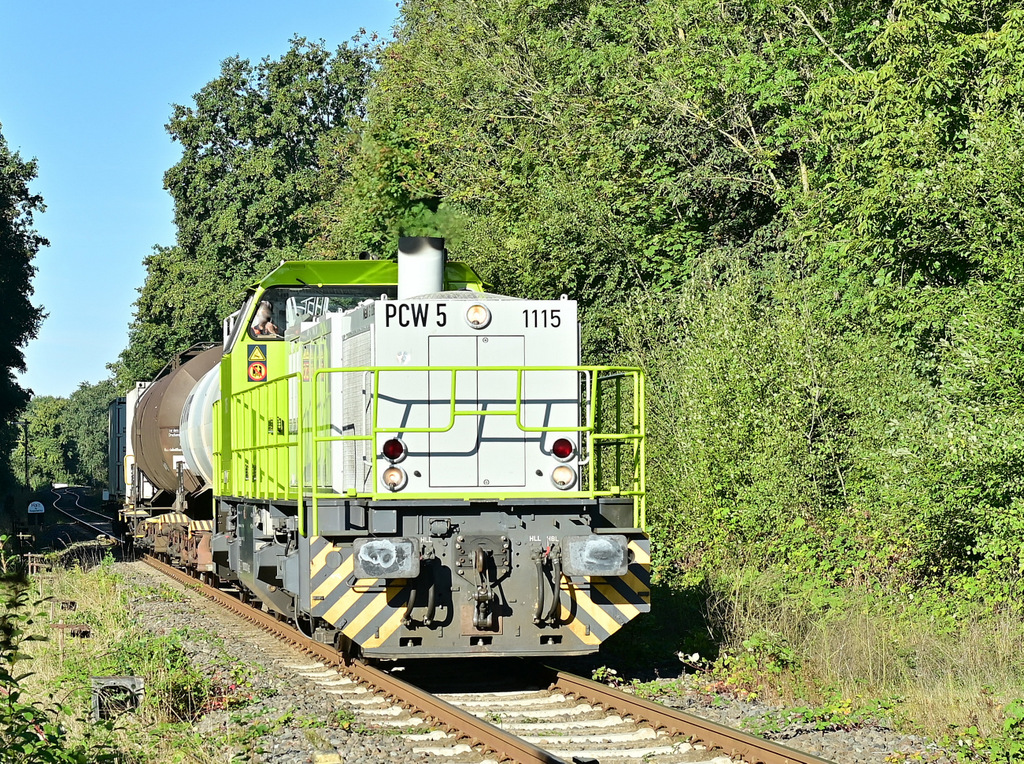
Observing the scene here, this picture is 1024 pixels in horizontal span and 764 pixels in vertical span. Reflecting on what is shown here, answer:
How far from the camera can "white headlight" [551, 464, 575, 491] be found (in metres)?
9.65

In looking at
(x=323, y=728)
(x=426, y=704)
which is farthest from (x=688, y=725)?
(x=323, y=728)

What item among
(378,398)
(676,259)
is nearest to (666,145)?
(676,259)

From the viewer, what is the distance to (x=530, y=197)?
2381 cm

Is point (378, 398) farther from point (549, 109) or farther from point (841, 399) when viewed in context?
point (549, 109)

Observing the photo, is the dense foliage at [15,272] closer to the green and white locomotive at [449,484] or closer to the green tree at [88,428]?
the green and white locomotive at [449,484]

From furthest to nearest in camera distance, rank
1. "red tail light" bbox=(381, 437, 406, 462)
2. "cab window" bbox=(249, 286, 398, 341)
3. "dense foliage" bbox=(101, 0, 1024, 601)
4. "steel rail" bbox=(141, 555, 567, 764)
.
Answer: "dense foliage" bbox=(101, 0, 1024, 601) → "cab window" bbox=(249, 286, 398, 341) → "red tail light" bbox=(381, 437, 406, 462) → "steel rail" bbox=(141, 555, 567, 764)

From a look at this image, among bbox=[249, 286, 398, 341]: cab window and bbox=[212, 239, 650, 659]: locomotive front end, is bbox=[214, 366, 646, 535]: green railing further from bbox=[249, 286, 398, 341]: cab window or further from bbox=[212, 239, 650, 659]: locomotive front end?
bbox=[249, 286, 398, 341]: cab window

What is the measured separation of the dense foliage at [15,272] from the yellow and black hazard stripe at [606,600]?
3372 centimetres

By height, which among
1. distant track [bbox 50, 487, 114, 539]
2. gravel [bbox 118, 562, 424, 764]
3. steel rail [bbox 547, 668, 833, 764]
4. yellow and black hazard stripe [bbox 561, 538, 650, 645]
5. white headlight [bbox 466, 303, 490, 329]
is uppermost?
white headlight [bbox 466, 303, 490, 329]

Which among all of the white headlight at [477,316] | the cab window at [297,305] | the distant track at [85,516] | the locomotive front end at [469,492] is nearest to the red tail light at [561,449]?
the locomotive front end at [469,492]

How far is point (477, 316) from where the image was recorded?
9.70 m

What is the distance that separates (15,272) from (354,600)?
35.0m

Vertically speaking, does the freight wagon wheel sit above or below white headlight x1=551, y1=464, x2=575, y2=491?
below

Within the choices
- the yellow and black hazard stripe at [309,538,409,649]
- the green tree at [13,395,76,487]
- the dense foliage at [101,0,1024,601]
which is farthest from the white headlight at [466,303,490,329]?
the green tree at [13,395,76,487]
